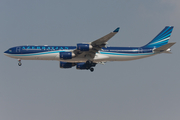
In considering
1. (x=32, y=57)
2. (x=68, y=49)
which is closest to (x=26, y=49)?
(x=32, y=57)

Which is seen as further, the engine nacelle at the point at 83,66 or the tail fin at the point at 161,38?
the tail fin at the point at 161,38

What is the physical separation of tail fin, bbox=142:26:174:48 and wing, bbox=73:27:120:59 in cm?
1246

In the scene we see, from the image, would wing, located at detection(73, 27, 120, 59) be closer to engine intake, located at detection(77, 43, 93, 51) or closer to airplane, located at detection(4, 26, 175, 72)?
airplane, located at detection(4, 26, 175, 72)

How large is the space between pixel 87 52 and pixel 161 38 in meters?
17.7

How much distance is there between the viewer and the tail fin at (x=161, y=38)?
61.8 m

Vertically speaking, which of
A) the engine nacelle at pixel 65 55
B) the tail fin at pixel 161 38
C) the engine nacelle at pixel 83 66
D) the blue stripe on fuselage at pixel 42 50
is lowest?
the engine nacelle at pixel 83 66

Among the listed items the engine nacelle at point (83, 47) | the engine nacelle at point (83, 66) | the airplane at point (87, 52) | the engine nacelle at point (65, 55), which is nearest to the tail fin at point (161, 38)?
the airplane at point (87, 52)

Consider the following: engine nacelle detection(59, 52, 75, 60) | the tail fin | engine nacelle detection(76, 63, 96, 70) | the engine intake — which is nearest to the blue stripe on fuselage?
engine nacelle detection(59, 52, 75, 60)

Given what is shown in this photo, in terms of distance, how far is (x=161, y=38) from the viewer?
206ft

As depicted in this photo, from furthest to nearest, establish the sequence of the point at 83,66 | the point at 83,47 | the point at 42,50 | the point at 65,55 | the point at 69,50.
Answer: the point at 83,66 < the point at 69,50 < the point at 42,50 < the point at 65,55 < the point at 83,47

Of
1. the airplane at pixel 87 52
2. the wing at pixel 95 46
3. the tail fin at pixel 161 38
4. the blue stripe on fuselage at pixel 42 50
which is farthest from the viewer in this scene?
the tail fin at pixel 161 38

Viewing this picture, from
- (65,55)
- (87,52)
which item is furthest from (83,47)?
(65,55)

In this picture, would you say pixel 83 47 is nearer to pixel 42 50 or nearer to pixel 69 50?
pixel 69 50

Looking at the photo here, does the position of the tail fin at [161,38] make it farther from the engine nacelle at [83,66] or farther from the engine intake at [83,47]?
the engine intake at [83,47]
